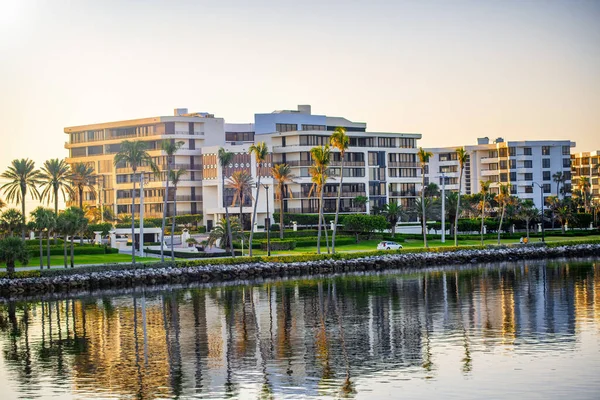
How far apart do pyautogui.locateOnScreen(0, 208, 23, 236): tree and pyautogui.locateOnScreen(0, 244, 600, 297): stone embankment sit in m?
13.9

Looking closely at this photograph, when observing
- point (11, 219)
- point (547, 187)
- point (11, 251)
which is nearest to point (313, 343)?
point (11, 251)

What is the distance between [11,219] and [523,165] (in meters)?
117

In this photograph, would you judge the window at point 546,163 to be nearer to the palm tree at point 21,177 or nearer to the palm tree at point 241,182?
the palm tree at point 241,182

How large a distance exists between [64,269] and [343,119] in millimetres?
85633

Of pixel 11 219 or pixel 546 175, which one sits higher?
pixel 546 175

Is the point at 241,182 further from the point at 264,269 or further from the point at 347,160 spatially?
the point at 264,269

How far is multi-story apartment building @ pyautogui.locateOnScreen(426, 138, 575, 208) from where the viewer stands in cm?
18438

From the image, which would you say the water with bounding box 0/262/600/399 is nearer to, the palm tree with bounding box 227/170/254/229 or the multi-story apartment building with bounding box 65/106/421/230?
the palm tree with bounding box 227/170/254/229

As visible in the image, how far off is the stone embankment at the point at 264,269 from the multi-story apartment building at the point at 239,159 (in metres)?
36.6

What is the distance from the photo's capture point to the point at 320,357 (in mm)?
43094

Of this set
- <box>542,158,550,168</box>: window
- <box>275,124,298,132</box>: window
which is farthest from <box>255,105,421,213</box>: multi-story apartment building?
<box>542,158,550,168</box>: window

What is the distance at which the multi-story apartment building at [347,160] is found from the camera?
475ft

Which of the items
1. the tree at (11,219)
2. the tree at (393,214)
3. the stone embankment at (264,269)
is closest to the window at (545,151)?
the tree at (393,214)

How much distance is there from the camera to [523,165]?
18562 centimetres
